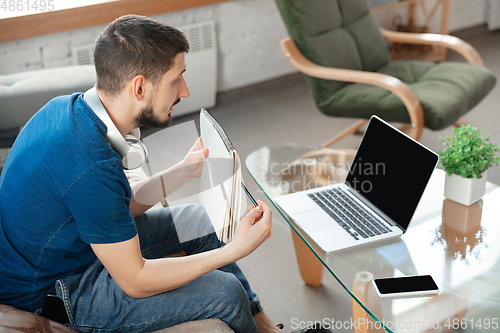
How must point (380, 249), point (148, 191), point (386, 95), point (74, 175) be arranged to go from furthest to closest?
point (386, 95)
point (148, 191)
point (380, 249)
point (74, 175)

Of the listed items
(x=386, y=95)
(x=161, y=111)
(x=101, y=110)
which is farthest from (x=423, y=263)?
(x=386, y=95)

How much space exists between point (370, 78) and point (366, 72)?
2.7 inches

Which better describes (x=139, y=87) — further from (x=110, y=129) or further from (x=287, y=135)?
(x=287, y=135)

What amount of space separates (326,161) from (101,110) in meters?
0.85

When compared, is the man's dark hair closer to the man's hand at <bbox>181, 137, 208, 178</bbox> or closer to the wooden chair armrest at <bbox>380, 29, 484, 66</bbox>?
the man's hand at <bbox>181, 137, 208, 178</bbox>

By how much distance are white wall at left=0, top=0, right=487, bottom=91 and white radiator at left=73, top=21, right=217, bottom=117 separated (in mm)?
88

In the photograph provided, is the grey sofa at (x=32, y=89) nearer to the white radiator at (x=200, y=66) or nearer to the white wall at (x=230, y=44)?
the white wall at (x=230, y=44)

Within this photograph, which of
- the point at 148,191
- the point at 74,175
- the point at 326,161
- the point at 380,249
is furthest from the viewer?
the point at 326,161

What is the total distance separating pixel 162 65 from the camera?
3.49 feet

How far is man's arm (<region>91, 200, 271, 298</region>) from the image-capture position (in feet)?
3.34

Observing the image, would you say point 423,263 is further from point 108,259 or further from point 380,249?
point 108,259

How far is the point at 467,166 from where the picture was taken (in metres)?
1.31

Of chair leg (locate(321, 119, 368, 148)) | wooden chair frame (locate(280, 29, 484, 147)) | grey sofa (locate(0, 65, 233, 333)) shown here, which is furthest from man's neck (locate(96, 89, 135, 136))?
chair leg (locate(321, 119, 368, 148))

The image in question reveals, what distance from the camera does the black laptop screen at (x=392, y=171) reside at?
121 cm
